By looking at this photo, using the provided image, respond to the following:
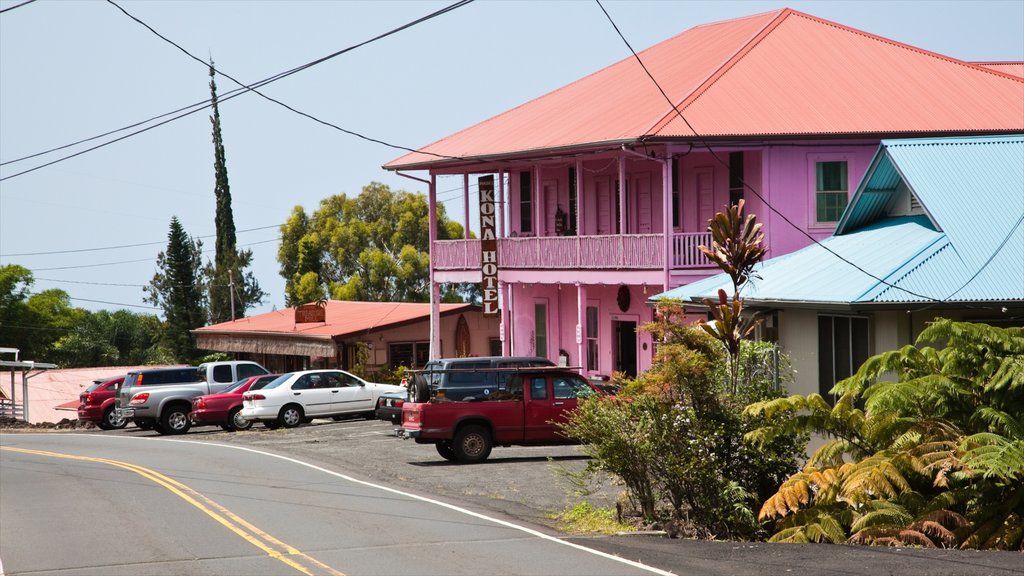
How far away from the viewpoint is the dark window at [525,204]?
3900cm

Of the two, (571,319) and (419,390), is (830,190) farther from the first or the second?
(419,390)

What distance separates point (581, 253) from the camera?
3281 centimetres

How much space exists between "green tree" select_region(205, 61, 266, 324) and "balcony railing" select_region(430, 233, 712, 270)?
3275 centimetres

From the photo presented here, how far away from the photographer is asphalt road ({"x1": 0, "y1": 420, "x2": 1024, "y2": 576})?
1187 centimetres

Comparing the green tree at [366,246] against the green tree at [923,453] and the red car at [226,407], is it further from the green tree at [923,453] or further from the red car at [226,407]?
the green tree at [923,453]

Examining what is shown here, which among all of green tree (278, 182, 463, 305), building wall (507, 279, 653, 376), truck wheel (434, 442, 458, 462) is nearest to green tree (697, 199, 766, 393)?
truck wheel (434, 442, 458, 462)

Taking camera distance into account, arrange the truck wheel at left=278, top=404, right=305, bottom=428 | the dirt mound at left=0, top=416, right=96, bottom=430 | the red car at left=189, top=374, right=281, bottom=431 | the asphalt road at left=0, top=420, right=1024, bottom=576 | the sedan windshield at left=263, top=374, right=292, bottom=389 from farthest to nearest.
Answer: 1. the dirt mound at left=0, top=416, right=96, bottom=430
2. the red car at left=189, top=374, right=281, bottom=431
3. the sedan windshield at left=263, top=374, right=292, bottom=389
4. the truck wheel at left=278, top=404, right=305, bottom=428
5. the asphalt road at left=0, top=420, right=1024, bottom=576

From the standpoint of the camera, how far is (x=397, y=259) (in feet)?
231

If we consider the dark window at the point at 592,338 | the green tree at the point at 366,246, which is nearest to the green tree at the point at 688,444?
the dark window at the point at 592,338

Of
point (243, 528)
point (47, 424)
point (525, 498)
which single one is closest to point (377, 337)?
point (47, 424)

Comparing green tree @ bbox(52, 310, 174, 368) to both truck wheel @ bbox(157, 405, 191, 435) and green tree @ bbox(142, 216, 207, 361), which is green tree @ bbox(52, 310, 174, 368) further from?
truck wheel @ bbox(157, 405, 191, 435)

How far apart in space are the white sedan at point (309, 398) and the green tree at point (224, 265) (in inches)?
1399

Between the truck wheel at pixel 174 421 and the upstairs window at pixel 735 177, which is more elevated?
the upstairs window at pixel 735 177

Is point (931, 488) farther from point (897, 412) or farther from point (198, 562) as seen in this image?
point (198, 562)
